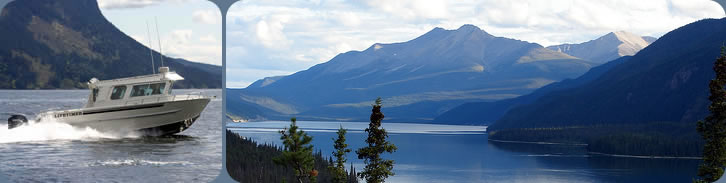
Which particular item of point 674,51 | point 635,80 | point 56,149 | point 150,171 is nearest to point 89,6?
point 56,149

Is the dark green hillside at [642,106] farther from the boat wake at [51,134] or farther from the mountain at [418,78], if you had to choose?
the boat wake at [51,134]

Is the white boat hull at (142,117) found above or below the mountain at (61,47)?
below

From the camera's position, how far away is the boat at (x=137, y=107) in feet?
50.0

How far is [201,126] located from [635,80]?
331 ft

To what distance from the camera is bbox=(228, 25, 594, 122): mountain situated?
108375mm

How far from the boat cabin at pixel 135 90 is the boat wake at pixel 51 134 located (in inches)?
25.1

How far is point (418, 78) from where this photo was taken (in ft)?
488

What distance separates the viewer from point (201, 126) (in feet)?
55.0

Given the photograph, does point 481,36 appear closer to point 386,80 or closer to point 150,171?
point 386,80

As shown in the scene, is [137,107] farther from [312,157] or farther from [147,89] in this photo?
[312,157]

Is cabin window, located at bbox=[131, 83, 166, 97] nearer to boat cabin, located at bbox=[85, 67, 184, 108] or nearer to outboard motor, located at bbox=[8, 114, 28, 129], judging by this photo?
boat cabin, located at bbox=[85, 67, 184, 108]

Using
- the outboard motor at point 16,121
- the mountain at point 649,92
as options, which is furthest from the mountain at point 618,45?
the outboard motor at point 16,121

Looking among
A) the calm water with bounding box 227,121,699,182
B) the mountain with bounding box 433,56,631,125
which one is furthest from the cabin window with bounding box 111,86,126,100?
the mountain with bounding box 433,56,631,125

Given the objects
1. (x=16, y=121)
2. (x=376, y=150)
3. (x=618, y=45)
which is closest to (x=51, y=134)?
(x=16, y=121)
